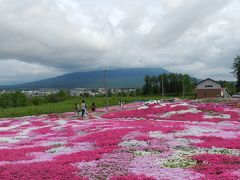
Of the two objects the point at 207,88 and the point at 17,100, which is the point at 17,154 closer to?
the point at 207,88

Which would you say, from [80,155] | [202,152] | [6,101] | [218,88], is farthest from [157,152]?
[6,101]

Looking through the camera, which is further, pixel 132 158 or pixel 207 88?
pixel 207 88

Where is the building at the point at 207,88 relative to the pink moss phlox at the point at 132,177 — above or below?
above

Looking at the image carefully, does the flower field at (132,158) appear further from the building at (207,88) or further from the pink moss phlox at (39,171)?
the building at (207,88)

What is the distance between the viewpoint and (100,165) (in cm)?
1767

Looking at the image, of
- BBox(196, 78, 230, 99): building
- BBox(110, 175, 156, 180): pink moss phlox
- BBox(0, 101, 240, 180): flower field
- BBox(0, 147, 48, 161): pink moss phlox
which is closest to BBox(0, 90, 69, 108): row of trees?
BBox(196, 78, 230, 99): building

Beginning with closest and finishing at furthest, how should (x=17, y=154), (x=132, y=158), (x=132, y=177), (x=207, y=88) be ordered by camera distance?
(x=132, y=177), (x=132, y=158), (x=17, y=154), (x=207, y=88)

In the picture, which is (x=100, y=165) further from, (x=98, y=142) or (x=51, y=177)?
(x=98, y=142)

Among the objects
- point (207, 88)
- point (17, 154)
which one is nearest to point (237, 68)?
point (207, 88)

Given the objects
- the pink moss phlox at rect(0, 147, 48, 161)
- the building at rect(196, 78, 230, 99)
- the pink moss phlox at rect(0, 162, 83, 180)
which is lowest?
the pink moss phlox at rect(0, 147, 48, 161)

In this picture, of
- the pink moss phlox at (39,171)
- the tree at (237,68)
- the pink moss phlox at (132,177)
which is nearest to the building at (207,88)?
the tree at (237,68)

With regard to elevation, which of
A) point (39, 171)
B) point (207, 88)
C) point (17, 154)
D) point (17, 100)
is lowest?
point (17, 154)

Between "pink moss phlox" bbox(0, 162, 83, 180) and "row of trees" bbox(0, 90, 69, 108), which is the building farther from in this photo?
"pink moss phlox" bbox(0, 162, 83, 180)

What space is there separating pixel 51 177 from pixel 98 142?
1012 centimetres
